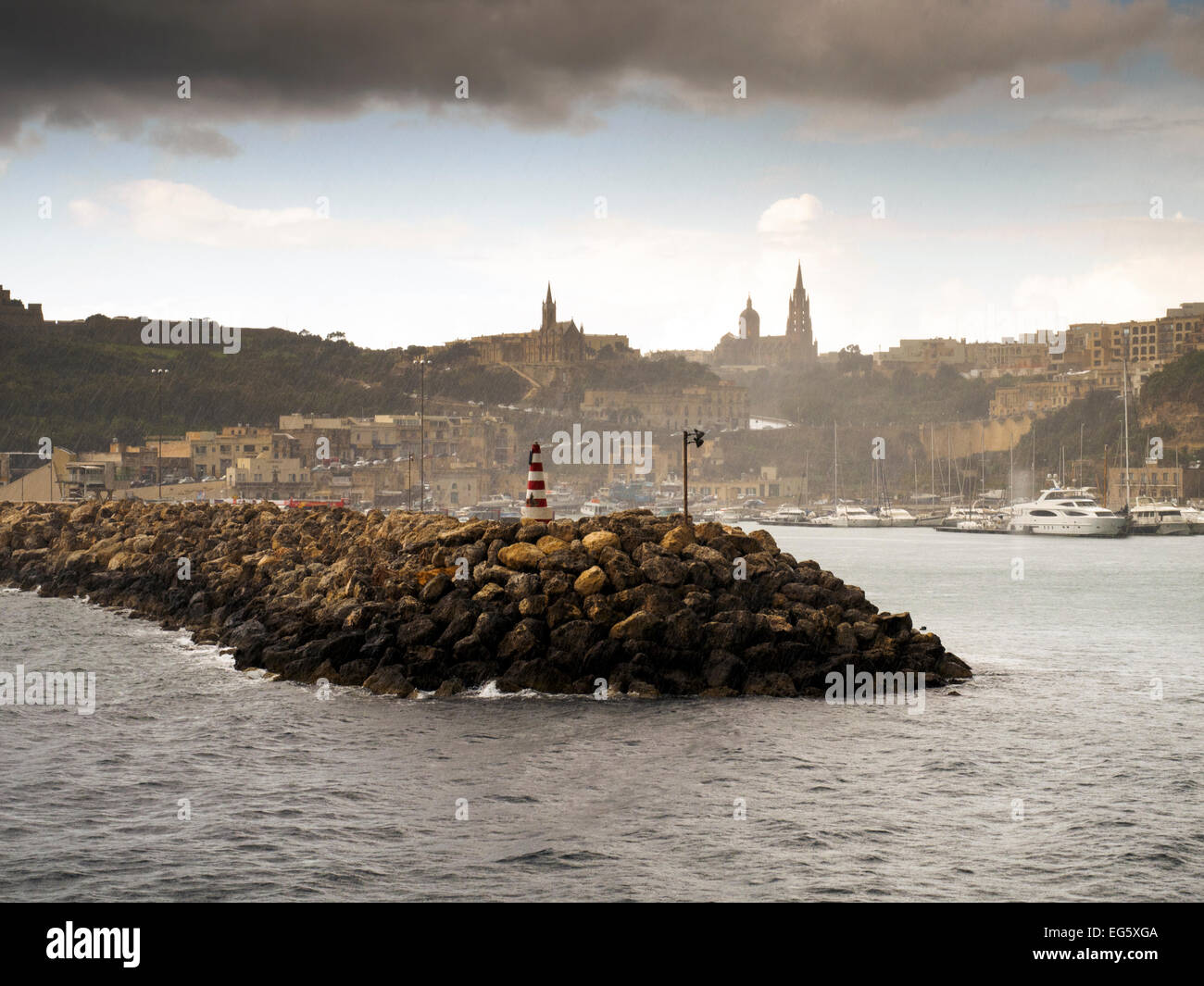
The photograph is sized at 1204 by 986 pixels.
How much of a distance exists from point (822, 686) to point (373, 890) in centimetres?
948

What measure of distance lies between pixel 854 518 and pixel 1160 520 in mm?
27947

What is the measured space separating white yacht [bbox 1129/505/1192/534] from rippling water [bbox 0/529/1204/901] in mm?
67215

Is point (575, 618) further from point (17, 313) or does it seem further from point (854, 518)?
point (17, 313)

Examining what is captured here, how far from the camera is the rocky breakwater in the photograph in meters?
17.2

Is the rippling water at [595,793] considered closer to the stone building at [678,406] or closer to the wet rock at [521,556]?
the wet rock at [521,556]

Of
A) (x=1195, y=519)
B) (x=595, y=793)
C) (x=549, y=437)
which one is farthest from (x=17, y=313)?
(x=595, y=793)

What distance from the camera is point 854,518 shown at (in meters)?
106

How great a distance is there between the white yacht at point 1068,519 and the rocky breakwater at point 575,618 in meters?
62.3

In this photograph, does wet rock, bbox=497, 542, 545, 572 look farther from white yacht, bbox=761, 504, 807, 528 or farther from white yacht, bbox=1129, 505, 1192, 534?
white yacht, bbox=761, 504, 807, 528

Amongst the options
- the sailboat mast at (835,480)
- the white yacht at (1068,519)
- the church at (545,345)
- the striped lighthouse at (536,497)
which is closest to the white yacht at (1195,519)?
the white yacht at (1068,519)

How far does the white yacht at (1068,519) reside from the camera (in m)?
77.7

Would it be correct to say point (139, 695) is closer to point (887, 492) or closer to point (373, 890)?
point (373, 890)

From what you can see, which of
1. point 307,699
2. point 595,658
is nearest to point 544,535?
point 595,658

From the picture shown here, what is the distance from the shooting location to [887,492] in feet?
415
